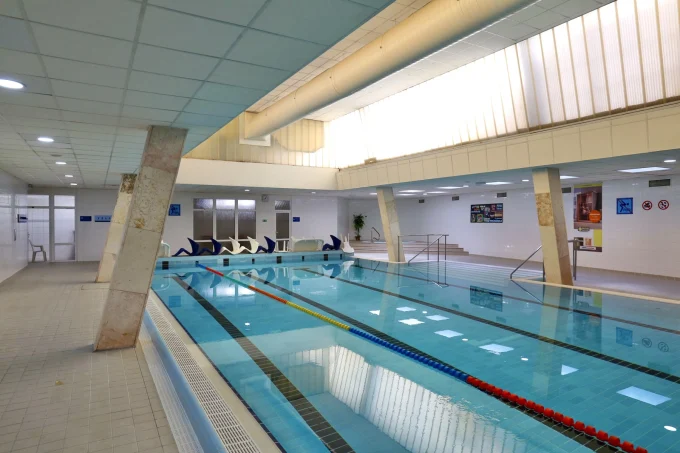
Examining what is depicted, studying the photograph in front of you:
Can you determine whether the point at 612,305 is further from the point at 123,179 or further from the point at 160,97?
the point at 123,179

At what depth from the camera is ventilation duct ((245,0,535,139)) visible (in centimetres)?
509

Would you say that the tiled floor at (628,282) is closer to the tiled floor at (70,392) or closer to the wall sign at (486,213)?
the wall sign at (486,213)

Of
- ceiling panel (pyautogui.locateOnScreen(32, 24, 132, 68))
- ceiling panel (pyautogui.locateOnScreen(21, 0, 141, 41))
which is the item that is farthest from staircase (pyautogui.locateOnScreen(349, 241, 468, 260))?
ceiling panel (pyautogui.locateOnScreen(21, 0, 141, 41))

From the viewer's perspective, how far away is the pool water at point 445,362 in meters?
3.15

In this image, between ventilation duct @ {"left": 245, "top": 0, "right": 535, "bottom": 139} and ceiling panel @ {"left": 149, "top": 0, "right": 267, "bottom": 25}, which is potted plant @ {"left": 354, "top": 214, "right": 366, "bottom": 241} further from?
ceiling panel @ {"left": 149, "top": 0, "right": 267, "bottom": 25}

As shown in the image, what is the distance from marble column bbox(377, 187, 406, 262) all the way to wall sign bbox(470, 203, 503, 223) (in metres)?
4.51

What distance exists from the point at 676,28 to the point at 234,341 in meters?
8.31

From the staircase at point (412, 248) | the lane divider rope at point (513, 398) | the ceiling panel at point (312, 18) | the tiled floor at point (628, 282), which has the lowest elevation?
the lane divider rope at point (513, 398)

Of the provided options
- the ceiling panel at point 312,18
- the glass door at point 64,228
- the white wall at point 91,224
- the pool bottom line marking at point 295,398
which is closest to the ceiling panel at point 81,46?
the ceiling panel at point 312,18

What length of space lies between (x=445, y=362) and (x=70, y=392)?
3.71 m

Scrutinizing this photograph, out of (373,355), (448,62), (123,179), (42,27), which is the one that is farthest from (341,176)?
(42,27)

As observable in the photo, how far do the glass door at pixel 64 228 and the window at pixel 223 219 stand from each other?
4322 mm

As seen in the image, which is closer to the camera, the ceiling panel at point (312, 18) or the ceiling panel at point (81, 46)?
the ceiling panel at point (312, 18)

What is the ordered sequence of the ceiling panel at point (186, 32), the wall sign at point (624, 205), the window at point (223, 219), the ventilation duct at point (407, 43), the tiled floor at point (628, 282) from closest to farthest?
the ceiling panel at point (186, 32) → the ventilation duct at point (407, 43) → the tiled floor at point (628, 282) → the wall sign at point (624, 205) → the window at point (223, 219)
